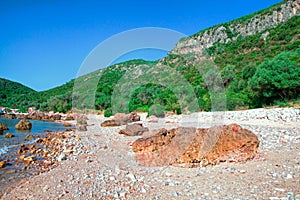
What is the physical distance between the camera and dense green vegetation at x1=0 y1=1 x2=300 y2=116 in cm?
2154

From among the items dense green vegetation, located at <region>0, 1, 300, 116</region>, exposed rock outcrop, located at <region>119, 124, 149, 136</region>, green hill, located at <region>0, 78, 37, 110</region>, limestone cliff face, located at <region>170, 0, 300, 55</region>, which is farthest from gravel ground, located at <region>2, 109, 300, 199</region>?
green hill, located at <region>0, 78, 37, 110</region>

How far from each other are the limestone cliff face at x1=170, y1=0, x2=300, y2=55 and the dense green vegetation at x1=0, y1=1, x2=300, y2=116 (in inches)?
445

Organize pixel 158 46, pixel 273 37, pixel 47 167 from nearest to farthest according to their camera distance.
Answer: pixel 47 167 < pixel 158 46 < pixel 273 37

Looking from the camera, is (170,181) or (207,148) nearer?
(170,181)

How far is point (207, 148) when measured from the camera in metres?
7.28

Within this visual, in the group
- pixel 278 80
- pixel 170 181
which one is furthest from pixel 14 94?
pixel 170 181

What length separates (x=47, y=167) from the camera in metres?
8.04

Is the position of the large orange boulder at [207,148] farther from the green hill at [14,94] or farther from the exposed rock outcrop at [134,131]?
the green hill at [14,94]

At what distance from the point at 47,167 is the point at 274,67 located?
20331mm

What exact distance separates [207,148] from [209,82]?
24.9m

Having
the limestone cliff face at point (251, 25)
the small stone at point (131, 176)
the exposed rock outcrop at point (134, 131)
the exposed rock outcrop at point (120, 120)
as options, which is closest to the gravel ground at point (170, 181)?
the small stone at point (131, 176)

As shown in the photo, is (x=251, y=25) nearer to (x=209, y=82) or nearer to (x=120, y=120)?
(x=209, y=82)

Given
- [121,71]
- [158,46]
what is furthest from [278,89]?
[121,71]

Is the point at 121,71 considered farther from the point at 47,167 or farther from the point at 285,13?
the point at 285,13
